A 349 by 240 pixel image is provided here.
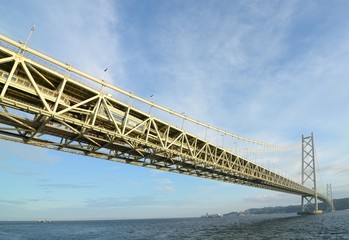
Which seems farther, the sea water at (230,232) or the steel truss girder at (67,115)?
the sea water at (230,232)

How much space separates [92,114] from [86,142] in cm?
535

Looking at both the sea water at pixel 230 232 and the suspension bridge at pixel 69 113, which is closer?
the suspension bridge at pixel 69 113

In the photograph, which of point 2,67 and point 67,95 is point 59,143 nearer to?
point 67,95

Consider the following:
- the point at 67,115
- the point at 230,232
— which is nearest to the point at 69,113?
the point at 67,115

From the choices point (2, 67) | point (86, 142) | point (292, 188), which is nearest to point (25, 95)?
point (2, 67)

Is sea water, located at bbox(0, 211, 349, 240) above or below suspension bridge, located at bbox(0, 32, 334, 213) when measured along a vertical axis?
below

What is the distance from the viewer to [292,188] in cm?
8994

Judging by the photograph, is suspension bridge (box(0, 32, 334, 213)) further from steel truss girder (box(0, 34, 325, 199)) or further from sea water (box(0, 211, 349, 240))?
sea water (box(0, 211, 349, 240))

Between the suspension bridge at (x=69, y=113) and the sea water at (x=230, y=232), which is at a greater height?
the suspension bridge at (x=69, y=113)

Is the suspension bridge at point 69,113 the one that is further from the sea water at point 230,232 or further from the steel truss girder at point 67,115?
the sea water at point 230,232

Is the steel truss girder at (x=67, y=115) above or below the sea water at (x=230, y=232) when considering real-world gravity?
above

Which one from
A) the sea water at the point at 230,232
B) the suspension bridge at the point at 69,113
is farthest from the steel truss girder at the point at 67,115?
the sea water at the point at 230,232

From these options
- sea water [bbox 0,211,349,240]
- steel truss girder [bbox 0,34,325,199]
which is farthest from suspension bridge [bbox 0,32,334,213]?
sea water [bbox 0,211,349,240]

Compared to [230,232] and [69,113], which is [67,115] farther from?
[230,232]
